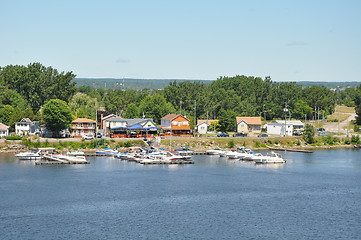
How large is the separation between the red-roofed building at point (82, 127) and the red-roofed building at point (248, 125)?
105 feet

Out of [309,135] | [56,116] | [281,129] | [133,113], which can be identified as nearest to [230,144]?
[309,135]

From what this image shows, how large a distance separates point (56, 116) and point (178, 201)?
153 ft

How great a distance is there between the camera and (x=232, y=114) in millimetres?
112062

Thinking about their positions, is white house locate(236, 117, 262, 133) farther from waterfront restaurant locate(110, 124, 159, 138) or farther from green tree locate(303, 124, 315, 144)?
waterfront restaurant locate(110, 124, 159, 138)

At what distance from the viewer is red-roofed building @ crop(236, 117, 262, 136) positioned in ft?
376

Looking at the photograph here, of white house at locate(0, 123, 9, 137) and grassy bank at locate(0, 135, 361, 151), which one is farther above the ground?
white house at locate(0, 123, 9, 137)

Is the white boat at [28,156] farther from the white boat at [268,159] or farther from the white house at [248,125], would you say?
the white house at [248,125]

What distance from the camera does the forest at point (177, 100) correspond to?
4427 inches

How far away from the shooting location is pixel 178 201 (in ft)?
172

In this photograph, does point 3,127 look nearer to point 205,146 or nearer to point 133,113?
point 133,113

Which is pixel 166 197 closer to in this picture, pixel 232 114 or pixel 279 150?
pixel 279 150

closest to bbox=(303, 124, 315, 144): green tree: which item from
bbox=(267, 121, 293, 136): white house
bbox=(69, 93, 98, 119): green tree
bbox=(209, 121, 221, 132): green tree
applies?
bbox=(267, 121, 293, 136): white house

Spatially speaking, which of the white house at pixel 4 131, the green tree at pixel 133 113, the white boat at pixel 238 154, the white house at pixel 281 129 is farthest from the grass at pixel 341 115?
the white house at pixel 4 131

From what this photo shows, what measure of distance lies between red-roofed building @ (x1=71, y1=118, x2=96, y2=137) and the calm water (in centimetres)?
2520
